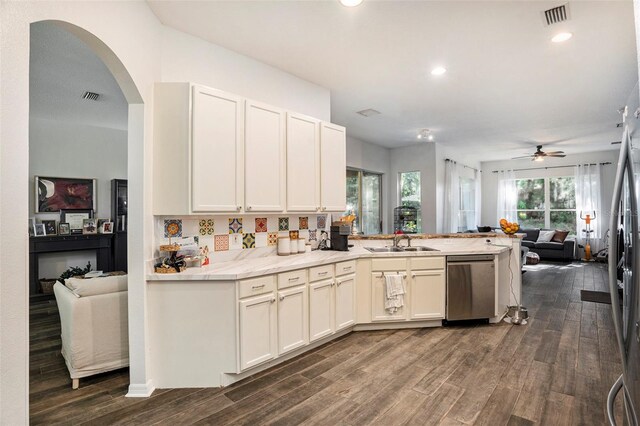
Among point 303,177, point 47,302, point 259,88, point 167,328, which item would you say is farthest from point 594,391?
point 47,302

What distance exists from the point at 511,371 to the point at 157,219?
322cm

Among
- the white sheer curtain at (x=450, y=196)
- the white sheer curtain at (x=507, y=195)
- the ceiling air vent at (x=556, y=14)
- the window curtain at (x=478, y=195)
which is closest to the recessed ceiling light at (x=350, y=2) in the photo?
the ceiling air vent at (x=556, y=14)

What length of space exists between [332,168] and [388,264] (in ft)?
4.17

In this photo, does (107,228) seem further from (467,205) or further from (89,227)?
(467,205)

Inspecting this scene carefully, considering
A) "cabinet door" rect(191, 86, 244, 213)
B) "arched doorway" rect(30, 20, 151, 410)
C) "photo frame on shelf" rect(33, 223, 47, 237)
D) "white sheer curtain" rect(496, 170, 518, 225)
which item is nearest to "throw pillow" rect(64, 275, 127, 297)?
"arched doorway" rect(30, 20, 151, 410)

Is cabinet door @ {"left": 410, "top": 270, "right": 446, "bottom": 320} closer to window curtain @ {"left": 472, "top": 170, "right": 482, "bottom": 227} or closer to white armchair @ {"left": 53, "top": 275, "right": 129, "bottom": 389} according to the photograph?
white armchair @ {"left": 53, "top": 275, "right": 129, "bottom": 389}

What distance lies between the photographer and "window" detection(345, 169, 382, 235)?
6971 millimetres

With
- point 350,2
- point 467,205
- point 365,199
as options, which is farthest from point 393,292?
point 467,205

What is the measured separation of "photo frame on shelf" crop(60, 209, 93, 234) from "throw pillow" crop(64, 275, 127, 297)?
3.52 metres

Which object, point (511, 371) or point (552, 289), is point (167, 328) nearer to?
point (511, 371)

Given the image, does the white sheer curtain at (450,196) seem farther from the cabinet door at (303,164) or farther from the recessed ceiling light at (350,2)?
the recessed ceiling light at (350,2)

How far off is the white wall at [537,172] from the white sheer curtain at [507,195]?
0.52ft

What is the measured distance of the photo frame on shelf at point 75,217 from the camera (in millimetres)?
5367

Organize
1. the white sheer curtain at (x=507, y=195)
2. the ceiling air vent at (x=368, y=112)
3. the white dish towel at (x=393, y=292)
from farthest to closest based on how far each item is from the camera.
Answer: the white sheer curtain at (x=507, y=195) < the ceiling air vent at (x=368, y=112) < the white dish towel at (x=393, y=292)
